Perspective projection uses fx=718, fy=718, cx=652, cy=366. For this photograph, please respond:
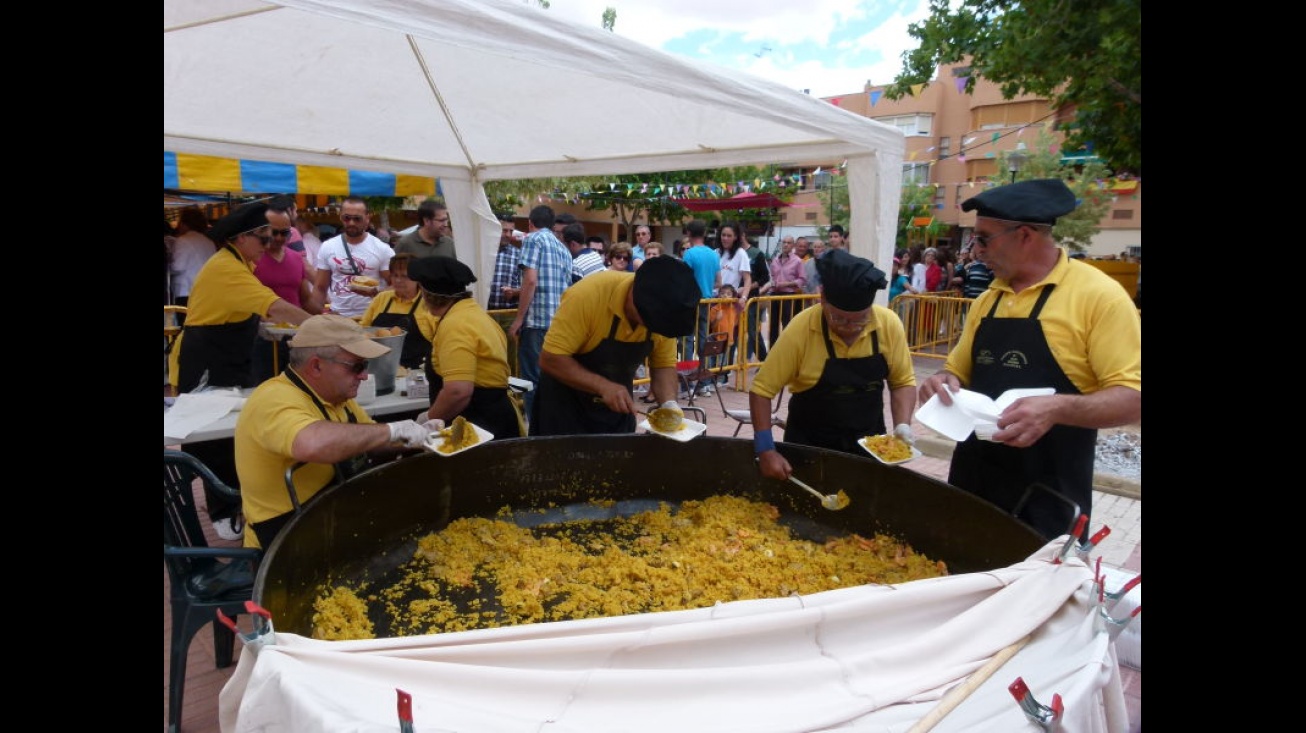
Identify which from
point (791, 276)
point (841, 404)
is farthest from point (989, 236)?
point (791, 276)

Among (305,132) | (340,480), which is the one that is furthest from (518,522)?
(305,132)

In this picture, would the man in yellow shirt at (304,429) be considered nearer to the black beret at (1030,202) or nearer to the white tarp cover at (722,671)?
the white tarp cover at (722,671)

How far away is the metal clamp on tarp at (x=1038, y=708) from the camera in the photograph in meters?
1.23

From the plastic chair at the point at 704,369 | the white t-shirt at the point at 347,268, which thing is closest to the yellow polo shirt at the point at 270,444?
the white t-shirt at the point at 347,268

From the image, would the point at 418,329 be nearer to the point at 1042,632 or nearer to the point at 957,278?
the point at 1042,632

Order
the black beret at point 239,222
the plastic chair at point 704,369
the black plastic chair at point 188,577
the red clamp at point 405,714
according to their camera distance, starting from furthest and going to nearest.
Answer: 1. the plastic chair at point 704,369
2. the black beret at point 239,222
3. the black plastic chair at point 188,577
4. the red clamp at point 405,714

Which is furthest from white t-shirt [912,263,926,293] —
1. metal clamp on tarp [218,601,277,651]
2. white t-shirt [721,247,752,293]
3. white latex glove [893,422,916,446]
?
metal clamp on tarp [218,601,277,651]

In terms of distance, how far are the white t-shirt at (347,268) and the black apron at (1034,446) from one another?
5.18m

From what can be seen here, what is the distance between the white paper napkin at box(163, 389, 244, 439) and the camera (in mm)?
3326

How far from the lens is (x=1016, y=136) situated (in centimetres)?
3172

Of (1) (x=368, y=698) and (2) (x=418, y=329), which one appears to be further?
(2) (x=418, y=329)

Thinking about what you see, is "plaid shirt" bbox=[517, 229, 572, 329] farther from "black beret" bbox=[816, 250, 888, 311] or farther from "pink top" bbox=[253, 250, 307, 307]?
"black beret" bbox=[816, 250, 888, 311]

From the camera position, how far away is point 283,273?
522 centimetres
